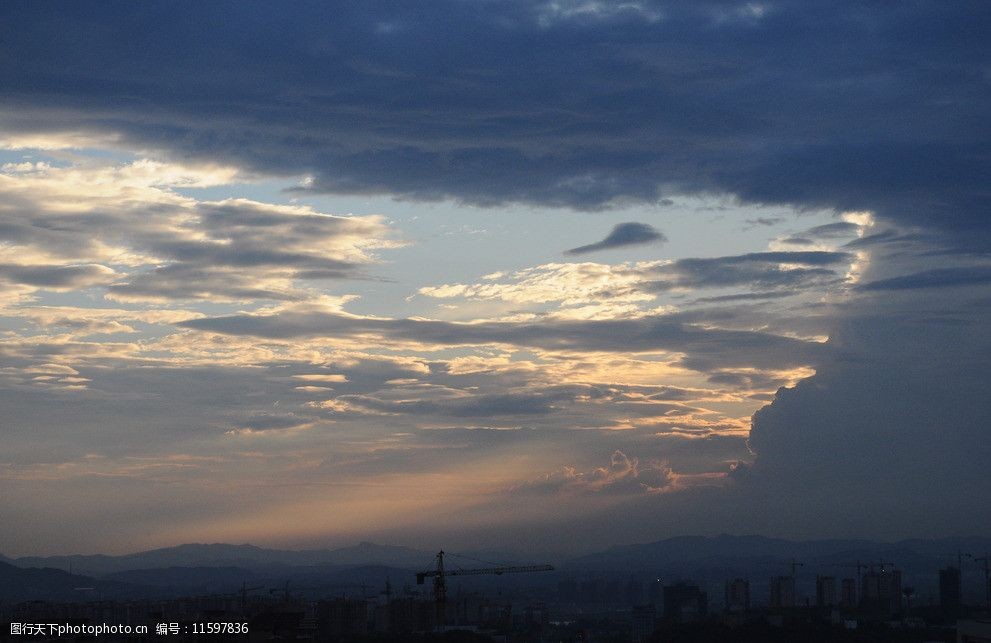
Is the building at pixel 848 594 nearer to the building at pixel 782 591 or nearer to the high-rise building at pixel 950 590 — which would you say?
the building at pixel 782 591

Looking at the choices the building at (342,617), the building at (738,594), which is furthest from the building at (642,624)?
the building at (342,617)

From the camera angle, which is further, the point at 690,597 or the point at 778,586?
the point at 778,586

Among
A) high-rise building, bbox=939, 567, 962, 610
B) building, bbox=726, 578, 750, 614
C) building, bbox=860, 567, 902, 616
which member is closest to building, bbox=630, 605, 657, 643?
building, bbox=726, 578, 750, 614

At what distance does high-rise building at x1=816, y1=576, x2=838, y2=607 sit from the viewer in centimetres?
18139

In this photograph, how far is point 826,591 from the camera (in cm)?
18825

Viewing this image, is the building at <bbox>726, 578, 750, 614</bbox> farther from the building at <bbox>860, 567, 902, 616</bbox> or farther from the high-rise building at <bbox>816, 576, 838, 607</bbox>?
the building at <bbox>860, 567, 902, 616</bbox>

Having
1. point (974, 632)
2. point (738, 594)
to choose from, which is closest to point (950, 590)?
point (738, 594)

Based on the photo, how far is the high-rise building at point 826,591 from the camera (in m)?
181

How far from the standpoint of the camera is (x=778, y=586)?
191 metres

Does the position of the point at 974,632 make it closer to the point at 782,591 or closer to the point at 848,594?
the point at 848,594

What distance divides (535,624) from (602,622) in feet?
49.8

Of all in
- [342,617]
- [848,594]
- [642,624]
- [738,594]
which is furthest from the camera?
[738,594]

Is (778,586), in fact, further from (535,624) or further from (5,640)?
(5,640)

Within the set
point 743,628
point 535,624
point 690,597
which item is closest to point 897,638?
point 743,628
